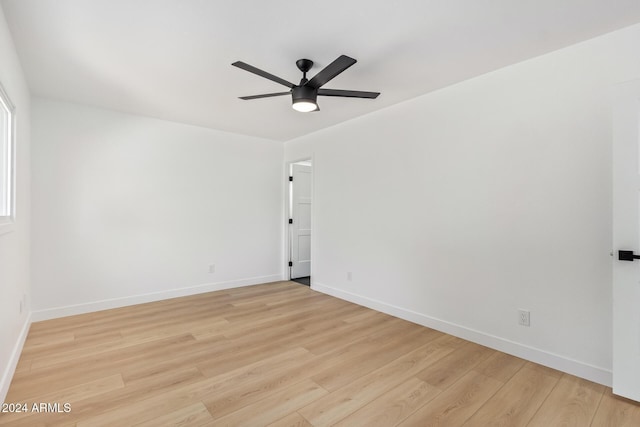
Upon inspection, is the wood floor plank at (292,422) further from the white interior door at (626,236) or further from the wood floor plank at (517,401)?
the white interior door at (626,236)

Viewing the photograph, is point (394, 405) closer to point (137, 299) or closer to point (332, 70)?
point (332, 70)

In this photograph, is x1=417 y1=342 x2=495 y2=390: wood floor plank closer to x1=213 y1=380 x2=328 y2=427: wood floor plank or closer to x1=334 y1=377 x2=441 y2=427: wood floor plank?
x1=334 y1=377 x2=441 y2=427: wood floor plank

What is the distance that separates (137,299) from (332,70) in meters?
3.70

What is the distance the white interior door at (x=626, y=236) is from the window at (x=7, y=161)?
4247 mm

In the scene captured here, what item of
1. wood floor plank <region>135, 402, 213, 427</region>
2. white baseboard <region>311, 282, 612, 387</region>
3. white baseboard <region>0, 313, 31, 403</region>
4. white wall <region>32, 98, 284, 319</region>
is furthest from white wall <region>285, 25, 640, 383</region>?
white baseboard <region>0, 313, 31, 403</region>

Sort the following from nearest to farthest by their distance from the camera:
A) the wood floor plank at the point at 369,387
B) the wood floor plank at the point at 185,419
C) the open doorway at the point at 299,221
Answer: the wood floor plank at the point at 185,419 < the wood floor plank at the point at 369,387 < the open doorway at the point at 299,221

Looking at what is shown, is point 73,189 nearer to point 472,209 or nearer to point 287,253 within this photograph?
point 287,253

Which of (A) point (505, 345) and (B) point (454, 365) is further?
(A) point (505, 345)

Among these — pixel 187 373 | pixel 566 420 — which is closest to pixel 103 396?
pixel 187 373

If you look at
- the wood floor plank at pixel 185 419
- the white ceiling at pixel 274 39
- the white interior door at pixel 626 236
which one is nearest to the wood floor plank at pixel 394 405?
the wood floor plank at pixel 185 419

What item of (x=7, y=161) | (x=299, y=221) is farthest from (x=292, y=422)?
(x=299, y=221)

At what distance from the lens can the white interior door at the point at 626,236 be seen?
1887mm

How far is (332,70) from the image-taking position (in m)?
2.04

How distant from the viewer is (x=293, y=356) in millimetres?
2510
